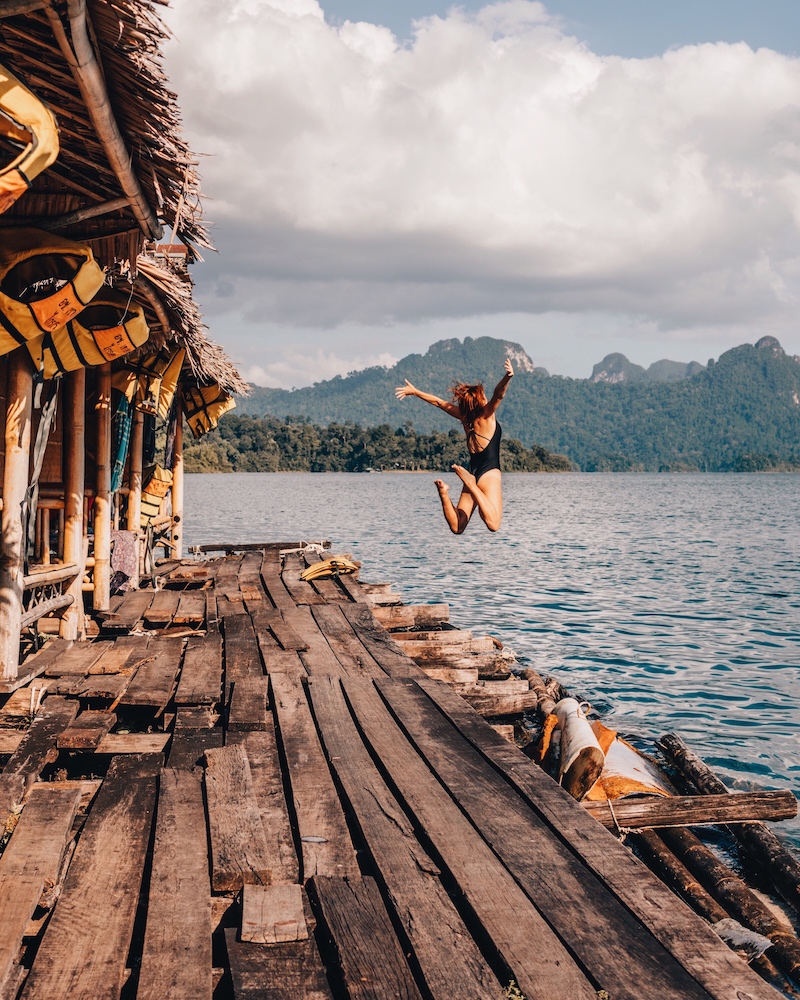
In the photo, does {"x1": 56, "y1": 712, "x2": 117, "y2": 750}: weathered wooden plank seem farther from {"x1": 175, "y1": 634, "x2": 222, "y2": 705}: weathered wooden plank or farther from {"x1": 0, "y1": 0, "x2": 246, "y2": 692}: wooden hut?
{"x1": 0, "y1": 0, "x2": 246, "y2": 692}: wooden hut

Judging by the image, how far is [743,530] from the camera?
152 ft

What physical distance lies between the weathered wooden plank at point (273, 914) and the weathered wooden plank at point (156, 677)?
2912 millimetres

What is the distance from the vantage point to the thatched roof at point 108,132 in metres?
4.00

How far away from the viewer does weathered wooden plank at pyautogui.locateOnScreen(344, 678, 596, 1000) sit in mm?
2945

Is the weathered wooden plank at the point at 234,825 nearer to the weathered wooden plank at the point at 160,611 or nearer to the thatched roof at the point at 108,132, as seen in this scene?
the thatched roof at the point at 108,132

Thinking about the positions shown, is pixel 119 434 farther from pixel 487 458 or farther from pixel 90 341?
pixel 487 458

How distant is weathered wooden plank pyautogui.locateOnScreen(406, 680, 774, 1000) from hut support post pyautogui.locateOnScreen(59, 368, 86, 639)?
4321 mm

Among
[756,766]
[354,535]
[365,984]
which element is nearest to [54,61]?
[365,984]

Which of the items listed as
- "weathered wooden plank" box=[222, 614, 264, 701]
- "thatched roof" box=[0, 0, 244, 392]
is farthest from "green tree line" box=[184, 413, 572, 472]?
"thatched roof" box=[0, 0, 244, 392]

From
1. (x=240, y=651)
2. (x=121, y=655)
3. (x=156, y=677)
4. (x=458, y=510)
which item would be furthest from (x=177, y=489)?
(x=156, y=677)

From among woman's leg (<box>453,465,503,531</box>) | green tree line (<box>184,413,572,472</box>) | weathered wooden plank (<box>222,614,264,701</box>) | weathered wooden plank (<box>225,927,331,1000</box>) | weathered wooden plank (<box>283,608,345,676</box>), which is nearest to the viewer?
weathered wooden plank (<box>225,927,331,1000</box>)

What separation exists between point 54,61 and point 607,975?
16.0 feet

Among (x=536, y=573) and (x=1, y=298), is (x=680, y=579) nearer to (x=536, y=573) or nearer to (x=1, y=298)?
(x=536, y=573)

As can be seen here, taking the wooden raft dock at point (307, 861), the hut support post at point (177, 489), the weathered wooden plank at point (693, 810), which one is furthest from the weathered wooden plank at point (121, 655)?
the hut support post at point (177, 489)
